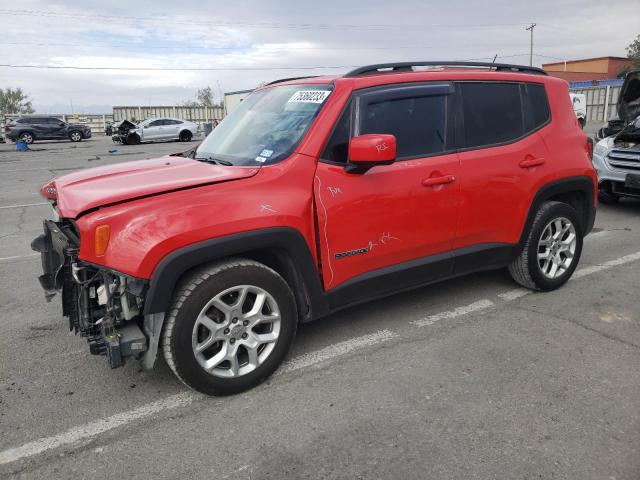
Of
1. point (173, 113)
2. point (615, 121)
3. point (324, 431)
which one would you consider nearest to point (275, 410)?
point (324, 431)

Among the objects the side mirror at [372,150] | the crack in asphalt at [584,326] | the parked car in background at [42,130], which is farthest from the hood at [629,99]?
the parked car in background at [42,130]

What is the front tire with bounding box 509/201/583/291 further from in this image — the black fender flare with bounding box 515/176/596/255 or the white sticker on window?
the white sticker on window

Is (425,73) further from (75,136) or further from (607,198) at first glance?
(75,136)

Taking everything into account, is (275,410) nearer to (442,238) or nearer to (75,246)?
(75,246)

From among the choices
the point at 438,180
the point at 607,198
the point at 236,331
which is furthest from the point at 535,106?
the point at 607,198

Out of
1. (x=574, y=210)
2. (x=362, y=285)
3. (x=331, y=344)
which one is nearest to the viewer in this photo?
(x=362, y=285)

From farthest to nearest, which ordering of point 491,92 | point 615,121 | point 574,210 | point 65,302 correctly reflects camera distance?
point 615,121, point 574,210, point 491,92, point 65,302

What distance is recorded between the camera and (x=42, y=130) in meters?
30.3

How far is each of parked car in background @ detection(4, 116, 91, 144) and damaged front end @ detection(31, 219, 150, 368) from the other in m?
30.3

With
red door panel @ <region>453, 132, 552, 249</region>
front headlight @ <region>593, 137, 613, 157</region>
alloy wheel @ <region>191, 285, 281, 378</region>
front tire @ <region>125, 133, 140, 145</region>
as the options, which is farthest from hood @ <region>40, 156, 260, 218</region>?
front tire @ <region>125, 133, 140, 145</region>

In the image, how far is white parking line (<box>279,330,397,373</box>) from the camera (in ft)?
11.0

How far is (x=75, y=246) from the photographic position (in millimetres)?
2822

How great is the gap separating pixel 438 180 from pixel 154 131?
2689 centimetres

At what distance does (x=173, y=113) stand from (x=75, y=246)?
1691 inches
